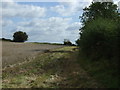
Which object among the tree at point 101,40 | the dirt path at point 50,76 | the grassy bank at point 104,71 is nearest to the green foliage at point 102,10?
the dirt path at point 50,76

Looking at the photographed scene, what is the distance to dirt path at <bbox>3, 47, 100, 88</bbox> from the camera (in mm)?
7199

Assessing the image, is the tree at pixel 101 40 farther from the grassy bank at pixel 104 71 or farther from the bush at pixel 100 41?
the grassy bank at pixel 104 71

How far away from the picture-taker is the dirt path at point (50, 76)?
7.20m

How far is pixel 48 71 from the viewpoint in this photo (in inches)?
367

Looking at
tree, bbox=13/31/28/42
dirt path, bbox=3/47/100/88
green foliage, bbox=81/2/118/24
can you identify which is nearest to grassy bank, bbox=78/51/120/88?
dirt path, bbox=3/47/100/88

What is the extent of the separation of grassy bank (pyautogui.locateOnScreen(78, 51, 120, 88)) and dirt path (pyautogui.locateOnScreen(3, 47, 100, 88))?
159 millimetres

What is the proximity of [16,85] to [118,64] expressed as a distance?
2963 millimetres

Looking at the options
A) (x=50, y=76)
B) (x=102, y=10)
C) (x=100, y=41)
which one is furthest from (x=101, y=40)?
(x=102, y=10)

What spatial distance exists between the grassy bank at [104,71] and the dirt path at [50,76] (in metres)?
0.16

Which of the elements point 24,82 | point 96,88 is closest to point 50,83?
point 24,82

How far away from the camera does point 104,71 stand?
7246mm

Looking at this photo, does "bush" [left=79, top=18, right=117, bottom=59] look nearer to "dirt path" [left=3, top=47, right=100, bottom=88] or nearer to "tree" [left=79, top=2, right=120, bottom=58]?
"tree" [left=79, top=2, right=120, bottom=58]

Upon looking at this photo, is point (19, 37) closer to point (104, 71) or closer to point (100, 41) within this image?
point (100, 41)

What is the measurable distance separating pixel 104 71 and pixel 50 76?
197 centimetres
